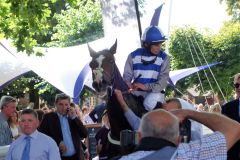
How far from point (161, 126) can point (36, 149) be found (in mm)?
3795

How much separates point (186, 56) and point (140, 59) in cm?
3399

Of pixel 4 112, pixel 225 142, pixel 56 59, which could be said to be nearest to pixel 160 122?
pixel 225 142

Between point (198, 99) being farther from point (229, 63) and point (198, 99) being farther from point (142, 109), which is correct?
point (142, 109)

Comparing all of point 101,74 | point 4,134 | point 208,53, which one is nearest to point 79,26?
point 208,53

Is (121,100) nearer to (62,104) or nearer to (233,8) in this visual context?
(62,104)

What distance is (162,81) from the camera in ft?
25.1

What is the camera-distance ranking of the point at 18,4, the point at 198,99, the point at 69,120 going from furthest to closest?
the point at 198,99
the point at 18,4
the point at 69,120

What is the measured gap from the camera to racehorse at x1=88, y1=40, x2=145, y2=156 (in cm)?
734

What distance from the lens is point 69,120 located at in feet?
32.1

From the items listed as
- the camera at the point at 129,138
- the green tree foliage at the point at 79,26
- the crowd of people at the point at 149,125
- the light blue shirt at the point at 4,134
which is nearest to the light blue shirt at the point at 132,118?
the crowd of people at the point at 149,125

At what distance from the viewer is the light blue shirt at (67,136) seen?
9555 mm

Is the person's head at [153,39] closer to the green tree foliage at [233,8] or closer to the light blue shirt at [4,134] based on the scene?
the light blue shirt at [4,134]

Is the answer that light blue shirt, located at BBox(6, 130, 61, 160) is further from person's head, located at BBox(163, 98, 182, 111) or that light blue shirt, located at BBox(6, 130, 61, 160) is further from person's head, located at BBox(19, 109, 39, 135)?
person's head, located at BBox(163, 98, 182, 111)

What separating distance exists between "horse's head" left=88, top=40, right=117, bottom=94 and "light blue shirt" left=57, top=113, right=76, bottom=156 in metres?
2.32
